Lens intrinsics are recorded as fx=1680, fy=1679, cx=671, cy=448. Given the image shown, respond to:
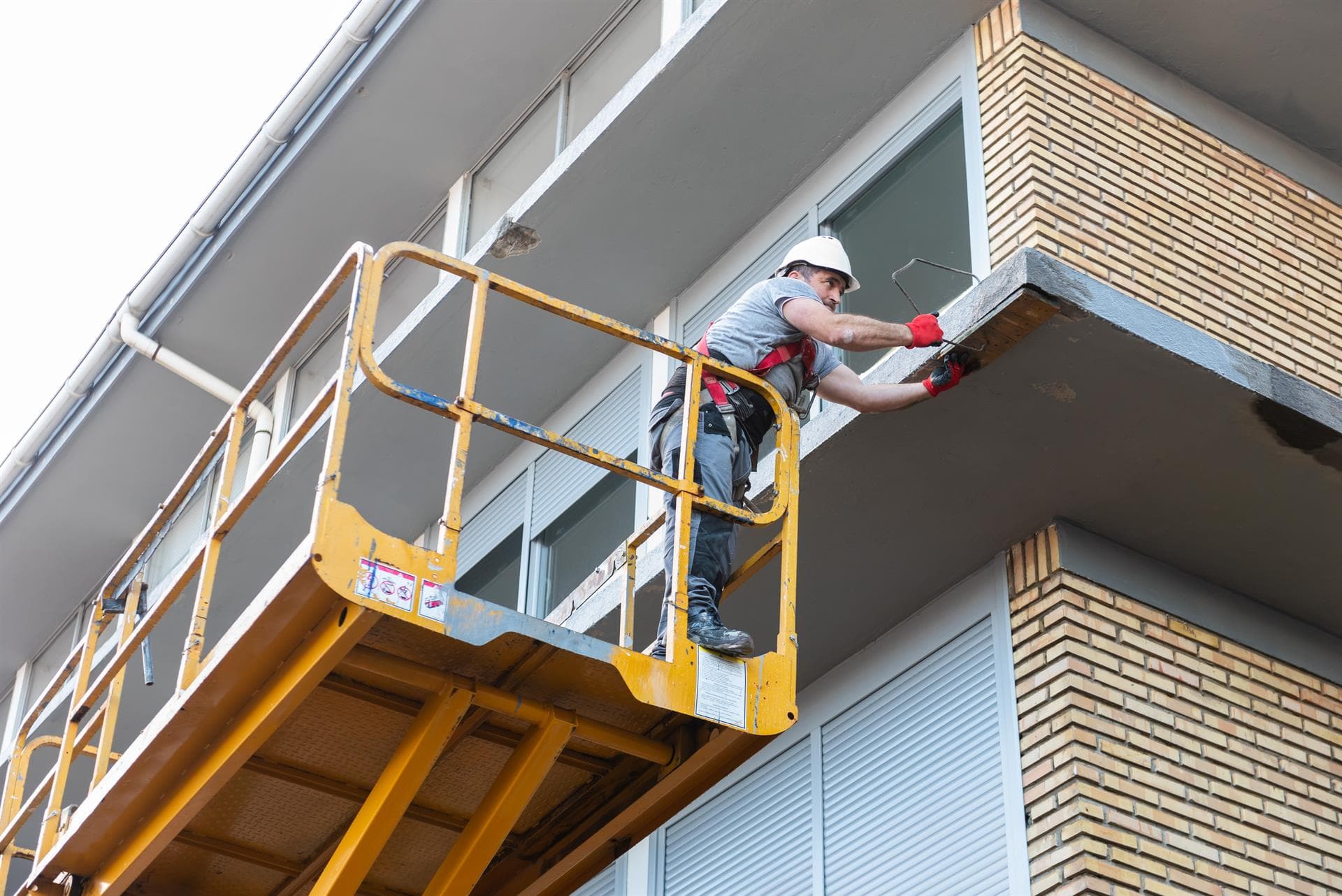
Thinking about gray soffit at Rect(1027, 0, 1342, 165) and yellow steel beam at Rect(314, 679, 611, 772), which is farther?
gray soffit at Rect(1027, 0, 1342, 165)

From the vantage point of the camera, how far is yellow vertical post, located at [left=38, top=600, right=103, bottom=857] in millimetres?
7379

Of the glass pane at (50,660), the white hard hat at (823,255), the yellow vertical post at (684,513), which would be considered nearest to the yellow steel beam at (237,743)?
the yellow vertical post at (684,513)

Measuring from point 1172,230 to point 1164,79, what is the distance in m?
1.20

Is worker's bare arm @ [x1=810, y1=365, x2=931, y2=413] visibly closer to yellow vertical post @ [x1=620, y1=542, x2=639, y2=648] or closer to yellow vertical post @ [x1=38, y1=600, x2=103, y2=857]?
yellow vertical post @ [x1=620, y1=542, x2=639, y2=648]

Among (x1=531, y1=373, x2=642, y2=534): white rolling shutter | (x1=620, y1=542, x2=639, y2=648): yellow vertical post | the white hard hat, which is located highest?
(x1=531, y1=373, x2=642, y2=534): white rolling shutter

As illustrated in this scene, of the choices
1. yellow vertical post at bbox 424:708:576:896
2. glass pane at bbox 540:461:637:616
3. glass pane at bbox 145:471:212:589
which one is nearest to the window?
glass pane at bbox 540:461:637:616

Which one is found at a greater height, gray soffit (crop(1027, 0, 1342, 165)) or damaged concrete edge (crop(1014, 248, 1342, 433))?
gray soffit (crop(1027, 0, 1342, 165))

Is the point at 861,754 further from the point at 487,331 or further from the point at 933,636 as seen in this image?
the point at 487,331

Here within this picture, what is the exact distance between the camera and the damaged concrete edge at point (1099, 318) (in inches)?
279

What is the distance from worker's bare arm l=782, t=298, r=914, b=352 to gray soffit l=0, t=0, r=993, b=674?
2.77 metres

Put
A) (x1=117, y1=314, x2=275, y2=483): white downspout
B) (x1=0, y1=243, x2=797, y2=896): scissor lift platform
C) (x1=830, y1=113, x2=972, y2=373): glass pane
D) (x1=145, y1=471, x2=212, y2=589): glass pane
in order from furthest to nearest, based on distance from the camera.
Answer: (x1=145, y1=471, x2=212, y2=589): glass pane, (x1=117, y1=314, x2=275, y2=483): white downspout, (x1=830, y1=113, x2=972, y2=373): glass pane, (x1=0, y1=243, x2=797, y2=896): scissor lift platform

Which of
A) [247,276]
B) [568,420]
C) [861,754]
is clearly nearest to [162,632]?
[247,276]

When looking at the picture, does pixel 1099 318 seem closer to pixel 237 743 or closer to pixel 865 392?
pixel 865 392

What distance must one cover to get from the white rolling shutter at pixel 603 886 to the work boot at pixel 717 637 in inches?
176
